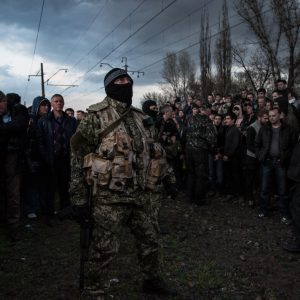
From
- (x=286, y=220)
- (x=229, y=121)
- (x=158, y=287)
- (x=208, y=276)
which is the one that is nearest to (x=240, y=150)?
(x=229, y=121)

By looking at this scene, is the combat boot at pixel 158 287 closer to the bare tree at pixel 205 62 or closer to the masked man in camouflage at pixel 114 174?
the masked man in camouflage at pixel 114 174

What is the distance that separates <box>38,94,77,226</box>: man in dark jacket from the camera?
22.2 feet

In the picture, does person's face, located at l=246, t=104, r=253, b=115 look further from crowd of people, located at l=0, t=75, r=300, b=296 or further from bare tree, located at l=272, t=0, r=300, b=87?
bare tree, located at l=272, t=0, r=300, b=87

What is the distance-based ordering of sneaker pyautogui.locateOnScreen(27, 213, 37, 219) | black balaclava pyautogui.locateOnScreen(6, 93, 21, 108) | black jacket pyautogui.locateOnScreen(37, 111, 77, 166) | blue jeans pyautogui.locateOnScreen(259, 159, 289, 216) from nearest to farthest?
1. black balaclava pyautogui.locateOnScreen(6, 93, 21, 108)
2. black jacket pyautogui.locateOnScreen(37, 111, 77, 166)
3. blue jeans pyautogui.locateOnScreen(259, 159, 289, 216)
4. sneaker pyautogui.locateOnScreen(27, 213, 37, 219)

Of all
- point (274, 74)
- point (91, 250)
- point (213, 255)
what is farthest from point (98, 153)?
point (274, 74)

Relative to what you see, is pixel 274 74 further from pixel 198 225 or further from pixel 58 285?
pixel 58 285

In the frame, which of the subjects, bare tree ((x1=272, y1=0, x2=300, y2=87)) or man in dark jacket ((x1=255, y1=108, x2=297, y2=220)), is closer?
man in dark jacket ((x1=255, y1=108, x2=297, y2=220))

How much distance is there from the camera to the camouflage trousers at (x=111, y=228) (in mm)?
3480

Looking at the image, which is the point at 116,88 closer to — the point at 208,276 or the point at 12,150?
the point at 208,276

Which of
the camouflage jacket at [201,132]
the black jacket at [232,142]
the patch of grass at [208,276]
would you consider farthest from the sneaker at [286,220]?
the patch of grass at [208,276]

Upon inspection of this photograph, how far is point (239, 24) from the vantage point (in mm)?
19656

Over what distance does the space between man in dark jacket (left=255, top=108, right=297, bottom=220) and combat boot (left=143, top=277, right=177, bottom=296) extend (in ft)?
11.4

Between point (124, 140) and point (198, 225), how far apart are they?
373 centimetres

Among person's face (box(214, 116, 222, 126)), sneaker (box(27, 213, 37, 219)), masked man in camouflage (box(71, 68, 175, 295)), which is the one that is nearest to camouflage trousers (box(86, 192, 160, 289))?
masked man in camouflage (box(71, 68, 175, 295))
